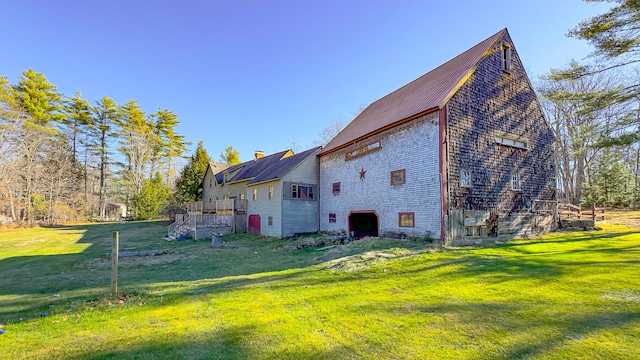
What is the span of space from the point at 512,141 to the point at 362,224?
31.2ft

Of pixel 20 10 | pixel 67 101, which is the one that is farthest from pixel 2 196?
pixel 20 10

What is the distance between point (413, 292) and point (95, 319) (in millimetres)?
6357

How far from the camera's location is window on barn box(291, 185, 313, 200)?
2006 cm

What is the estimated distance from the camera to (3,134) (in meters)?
28.4

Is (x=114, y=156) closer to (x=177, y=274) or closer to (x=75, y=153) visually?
(x=75, y=153)

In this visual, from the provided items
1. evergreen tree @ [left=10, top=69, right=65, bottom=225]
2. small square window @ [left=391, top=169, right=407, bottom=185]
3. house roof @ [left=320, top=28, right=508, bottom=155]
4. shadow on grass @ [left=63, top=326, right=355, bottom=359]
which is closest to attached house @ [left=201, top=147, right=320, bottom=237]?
house roof @ [left=320, top=28, right=508, bottom=155]

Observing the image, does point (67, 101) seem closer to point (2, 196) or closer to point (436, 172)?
point (2, 196)

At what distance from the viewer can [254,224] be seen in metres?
22.6

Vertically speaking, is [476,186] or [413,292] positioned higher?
[476,186]

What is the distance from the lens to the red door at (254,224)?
22.1m

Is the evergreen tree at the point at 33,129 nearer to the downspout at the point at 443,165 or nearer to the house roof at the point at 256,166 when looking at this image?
the house roof at the point at 256,166

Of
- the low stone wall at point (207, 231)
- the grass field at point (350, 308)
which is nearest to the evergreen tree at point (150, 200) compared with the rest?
the low stone wall at point (207, 231)

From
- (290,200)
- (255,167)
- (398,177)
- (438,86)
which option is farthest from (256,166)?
(438,86)

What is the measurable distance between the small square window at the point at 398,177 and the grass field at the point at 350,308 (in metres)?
3.97
